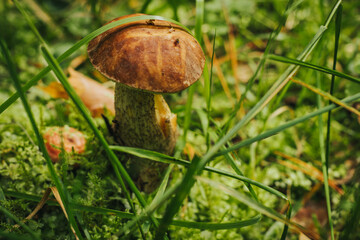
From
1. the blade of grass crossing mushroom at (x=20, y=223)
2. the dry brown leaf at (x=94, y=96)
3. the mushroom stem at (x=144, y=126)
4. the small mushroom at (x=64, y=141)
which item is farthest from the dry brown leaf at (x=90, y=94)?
the blade of grass crossing mushroom at (x=20, y=223)

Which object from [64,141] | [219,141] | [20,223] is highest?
[64,141]

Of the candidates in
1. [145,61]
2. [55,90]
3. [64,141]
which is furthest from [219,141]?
[55,90]

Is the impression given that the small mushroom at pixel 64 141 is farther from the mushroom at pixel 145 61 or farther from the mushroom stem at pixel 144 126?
the mushroom at pixel 145 61

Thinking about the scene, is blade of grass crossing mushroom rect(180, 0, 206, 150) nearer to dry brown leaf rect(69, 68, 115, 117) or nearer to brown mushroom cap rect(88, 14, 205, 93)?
brown mushroom cap rect(88, 14, 205, 93)

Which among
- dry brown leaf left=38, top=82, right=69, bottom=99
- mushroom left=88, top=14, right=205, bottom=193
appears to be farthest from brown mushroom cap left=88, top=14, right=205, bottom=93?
dry brown leaf left=38, top=82, right=69, bottom=99

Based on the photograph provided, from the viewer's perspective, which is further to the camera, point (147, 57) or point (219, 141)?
point (147, 57)

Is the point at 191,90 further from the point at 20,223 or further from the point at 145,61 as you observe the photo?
the point at 20,223

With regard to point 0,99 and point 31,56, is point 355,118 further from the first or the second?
point 31,56
